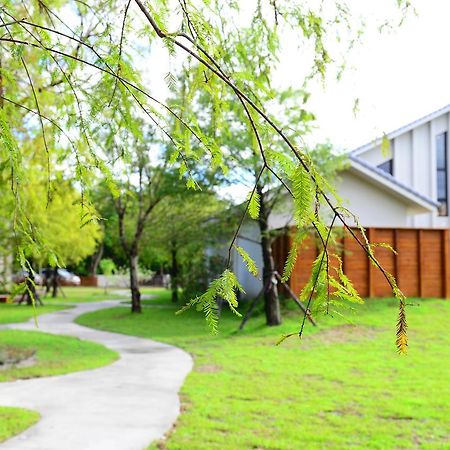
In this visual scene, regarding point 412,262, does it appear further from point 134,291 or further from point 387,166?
point 134,291

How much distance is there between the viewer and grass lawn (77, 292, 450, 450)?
5.52 meters

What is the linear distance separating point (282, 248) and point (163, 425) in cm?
1177

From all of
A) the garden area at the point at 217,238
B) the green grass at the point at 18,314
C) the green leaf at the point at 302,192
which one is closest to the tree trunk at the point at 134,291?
the garden area at the point at 217,238

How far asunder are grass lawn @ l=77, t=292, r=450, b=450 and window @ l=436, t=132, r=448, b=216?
7.58m

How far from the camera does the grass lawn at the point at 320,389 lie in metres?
5.52

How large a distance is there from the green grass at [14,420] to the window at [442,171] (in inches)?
694

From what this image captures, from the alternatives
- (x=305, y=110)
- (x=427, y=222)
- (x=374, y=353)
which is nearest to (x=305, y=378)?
(x=374, y=353)

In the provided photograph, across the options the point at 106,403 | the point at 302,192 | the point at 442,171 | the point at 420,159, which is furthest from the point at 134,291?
the point at 302,192

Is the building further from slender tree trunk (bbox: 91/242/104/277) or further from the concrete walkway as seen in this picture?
slender tree trunk (bbox: 91/242/104/277)

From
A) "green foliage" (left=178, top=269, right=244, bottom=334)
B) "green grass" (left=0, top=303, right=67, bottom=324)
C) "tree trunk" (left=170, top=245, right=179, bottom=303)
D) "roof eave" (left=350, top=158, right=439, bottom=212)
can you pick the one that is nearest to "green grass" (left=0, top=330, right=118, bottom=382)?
"green grass" (left=0, top=303, right=67, bottom=324)

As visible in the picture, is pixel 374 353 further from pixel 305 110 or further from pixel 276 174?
pixel 276 174

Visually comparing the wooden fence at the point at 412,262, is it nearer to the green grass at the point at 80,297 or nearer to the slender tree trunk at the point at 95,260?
the green grass at the point at 80,297

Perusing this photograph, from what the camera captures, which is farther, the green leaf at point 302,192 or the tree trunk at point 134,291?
the tree trunk at point 134,291

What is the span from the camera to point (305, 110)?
371 cm
